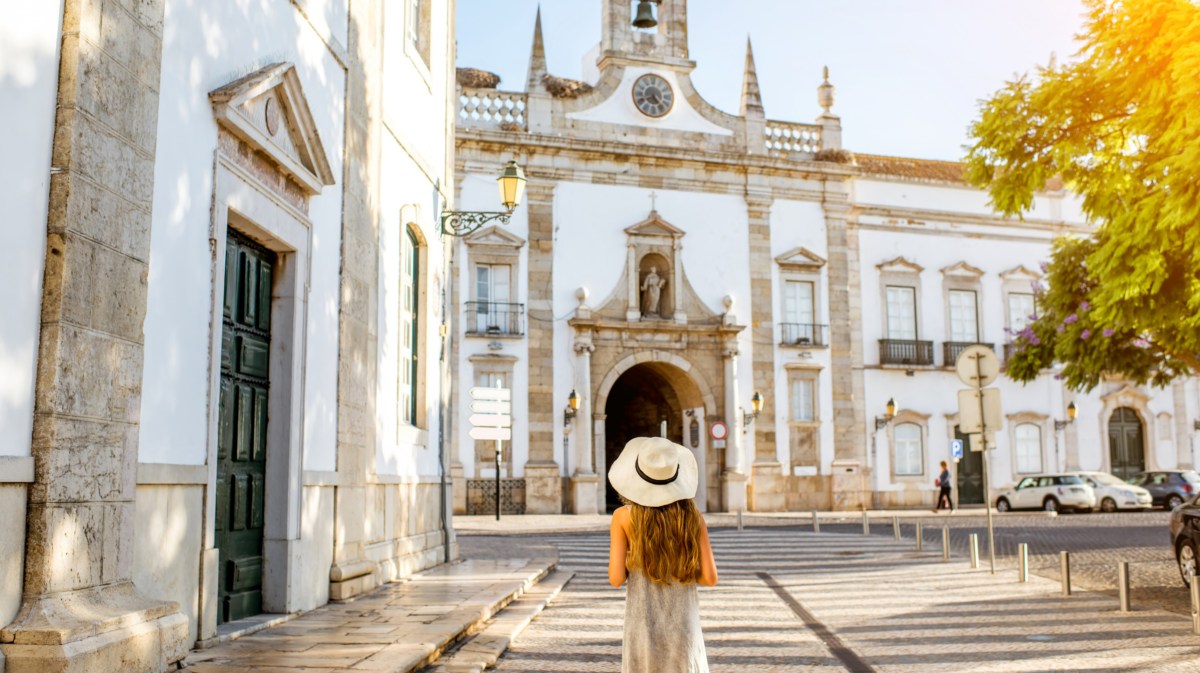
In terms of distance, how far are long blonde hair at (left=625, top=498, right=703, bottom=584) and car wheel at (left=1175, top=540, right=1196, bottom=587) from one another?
7.78 m

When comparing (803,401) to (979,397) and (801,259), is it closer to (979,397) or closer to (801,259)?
(801,259)

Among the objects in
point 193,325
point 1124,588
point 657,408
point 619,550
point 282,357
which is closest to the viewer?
point 619,550

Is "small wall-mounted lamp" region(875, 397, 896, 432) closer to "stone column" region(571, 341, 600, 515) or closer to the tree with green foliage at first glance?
"stone column" region(571, 341, 600, 515)

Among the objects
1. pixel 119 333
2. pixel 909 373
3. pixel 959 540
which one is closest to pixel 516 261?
pixel 909 373

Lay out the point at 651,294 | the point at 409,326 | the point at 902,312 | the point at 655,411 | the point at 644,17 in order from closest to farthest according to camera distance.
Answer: the point at 409,326 < the point at 644,17 < the point at 651,294 < the point at 902,312 < the point at 655,411

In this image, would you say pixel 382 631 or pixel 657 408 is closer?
pixel 382 631

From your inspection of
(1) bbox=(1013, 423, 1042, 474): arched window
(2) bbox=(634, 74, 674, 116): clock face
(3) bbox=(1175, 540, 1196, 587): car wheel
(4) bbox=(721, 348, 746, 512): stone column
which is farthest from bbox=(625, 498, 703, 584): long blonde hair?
(1) bbox=(1013, 423, 1042, 474): arched window

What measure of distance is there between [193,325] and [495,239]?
72.8 ft

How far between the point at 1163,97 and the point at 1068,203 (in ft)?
91.4

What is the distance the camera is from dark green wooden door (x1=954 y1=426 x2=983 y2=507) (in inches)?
1346

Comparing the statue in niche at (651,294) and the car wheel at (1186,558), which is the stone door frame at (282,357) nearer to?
the car wheel at (1186,558)

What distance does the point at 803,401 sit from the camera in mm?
31281

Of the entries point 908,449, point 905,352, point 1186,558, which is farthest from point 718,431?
point 1186,558

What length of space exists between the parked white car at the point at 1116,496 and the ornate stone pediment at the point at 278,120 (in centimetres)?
2593
